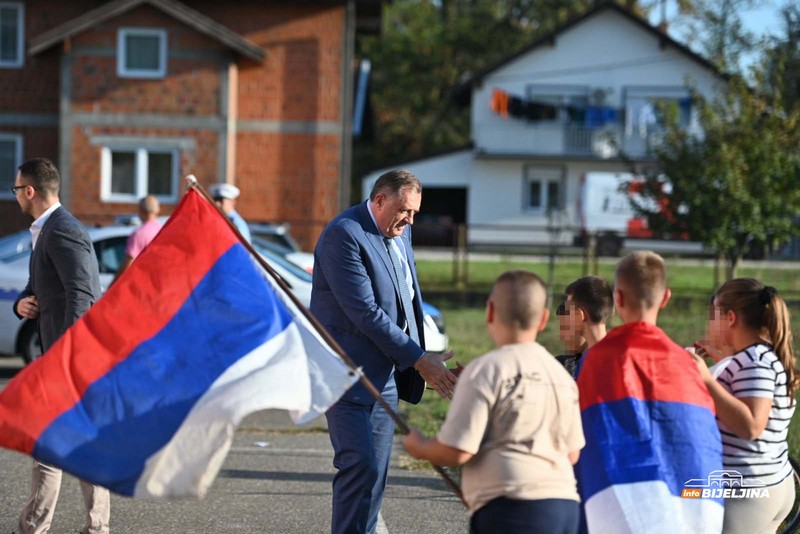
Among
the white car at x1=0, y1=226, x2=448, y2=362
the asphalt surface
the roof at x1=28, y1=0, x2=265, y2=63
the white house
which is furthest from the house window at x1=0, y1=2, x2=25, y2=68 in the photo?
the asphalt surface

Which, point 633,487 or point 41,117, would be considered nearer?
point 633,487

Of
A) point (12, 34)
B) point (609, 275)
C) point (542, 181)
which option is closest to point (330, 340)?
point (609, 275)

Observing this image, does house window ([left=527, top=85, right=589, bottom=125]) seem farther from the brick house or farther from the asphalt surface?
the asphalt surface

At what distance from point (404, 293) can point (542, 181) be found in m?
39.8

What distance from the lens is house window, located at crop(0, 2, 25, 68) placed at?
28781 mm

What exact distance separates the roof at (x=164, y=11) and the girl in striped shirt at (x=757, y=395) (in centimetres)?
2395

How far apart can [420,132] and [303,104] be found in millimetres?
26414

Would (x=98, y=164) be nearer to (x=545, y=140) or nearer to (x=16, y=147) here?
(x=16, y=147)

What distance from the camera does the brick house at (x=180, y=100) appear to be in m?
27.6

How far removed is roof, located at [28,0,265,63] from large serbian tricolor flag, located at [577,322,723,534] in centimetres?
2431

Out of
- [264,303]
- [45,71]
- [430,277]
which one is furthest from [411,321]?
[45,71]

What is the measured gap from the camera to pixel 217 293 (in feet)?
14.3

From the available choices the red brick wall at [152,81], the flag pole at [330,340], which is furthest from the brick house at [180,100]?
the flag pole at [330,340]

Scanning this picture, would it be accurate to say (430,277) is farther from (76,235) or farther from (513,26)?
(513,26)
